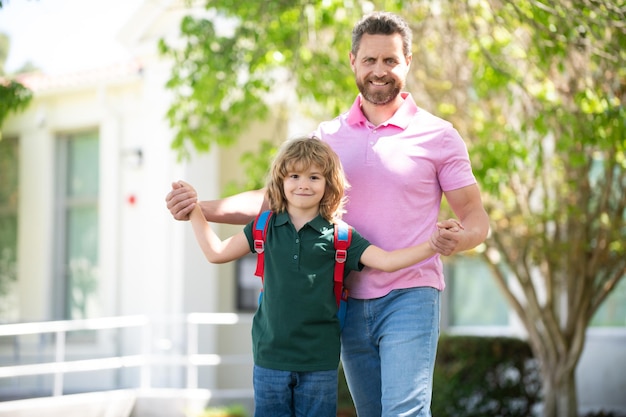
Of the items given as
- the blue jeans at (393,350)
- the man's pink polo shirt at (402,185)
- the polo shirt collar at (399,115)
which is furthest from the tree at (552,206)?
the blue jeans at (393,350)

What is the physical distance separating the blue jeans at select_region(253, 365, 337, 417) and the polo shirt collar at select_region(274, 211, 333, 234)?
0.54m

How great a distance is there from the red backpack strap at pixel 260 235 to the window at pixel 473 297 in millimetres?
7750

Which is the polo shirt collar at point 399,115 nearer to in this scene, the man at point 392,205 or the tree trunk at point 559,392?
the man at point 392,205

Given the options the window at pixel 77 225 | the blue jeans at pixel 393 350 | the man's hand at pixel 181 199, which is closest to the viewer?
the blue jeans at pixel 393 350

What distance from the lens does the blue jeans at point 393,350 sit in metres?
3.80

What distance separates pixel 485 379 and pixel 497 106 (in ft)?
8.47

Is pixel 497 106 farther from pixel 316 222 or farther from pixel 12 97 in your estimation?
pixel 316 222

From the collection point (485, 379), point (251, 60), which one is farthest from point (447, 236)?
point (485, 379)

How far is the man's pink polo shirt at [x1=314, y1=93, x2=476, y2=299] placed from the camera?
3.96 meters

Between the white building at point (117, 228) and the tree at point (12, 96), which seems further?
the white building at point (117, 228)

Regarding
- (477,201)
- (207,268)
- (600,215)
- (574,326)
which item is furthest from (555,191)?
(477,201)

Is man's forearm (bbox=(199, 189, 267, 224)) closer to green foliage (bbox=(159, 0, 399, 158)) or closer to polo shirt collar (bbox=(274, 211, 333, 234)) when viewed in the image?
polo shirt collar (bbox=(274, 211, 333, 234))

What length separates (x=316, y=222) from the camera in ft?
13.0

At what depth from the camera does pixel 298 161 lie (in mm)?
3943
